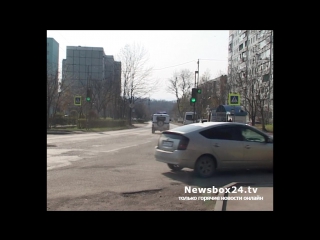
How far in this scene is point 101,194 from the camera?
626 cm

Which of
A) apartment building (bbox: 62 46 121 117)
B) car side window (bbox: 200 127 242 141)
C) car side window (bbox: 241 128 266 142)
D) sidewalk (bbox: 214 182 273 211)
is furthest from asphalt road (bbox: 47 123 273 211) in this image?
apartment building (bbox: 62 46 121 117)

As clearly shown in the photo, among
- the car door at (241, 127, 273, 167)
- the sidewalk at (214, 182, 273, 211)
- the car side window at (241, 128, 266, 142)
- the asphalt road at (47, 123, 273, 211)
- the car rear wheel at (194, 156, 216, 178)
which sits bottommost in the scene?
the asphalt road at (47, 123, 273, 211)

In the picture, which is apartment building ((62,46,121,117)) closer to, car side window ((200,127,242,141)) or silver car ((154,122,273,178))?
silver car ((154,122,273,178))

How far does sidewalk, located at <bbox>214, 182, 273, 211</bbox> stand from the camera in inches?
200

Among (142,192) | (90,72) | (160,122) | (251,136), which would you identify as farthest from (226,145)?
(160,122)

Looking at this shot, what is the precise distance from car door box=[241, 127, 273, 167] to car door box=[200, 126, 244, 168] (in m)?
0.15

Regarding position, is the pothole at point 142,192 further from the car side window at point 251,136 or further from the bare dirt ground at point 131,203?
the car side window at point 251,136

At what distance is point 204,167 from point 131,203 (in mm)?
2700

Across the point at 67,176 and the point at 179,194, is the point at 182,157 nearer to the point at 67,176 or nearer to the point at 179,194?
the point at 179,194

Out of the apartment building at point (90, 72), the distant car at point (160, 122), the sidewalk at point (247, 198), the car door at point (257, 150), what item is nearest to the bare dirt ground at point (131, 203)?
the sidewalk at point (247, 198)
